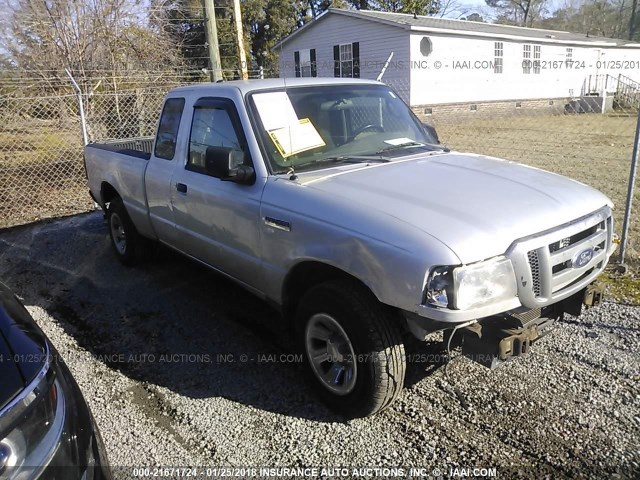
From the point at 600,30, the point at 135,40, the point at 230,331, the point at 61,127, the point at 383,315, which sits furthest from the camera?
the point at 600,30

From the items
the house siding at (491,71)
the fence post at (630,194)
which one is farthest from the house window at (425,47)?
the fence post at (630,194)

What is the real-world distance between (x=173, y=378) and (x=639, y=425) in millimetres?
2936

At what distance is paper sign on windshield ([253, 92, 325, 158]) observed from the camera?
3.56 m

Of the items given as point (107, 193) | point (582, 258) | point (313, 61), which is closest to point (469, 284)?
point (582, 258)

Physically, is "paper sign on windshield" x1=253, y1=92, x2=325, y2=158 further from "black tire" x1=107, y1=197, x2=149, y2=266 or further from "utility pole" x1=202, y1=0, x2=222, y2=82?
"utility pole" x1=202, y1=0, x2=222, y2=82

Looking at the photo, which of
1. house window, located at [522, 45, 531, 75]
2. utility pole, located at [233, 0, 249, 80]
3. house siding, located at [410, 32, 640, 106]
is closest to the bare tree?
house siding, located at [410, 32, 640, 106]

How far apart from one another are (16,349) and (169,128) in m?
3.06

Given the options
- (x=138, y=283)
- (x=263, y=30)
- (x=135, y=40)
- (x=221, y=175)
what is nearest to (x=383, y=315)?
(x=221, y=175)

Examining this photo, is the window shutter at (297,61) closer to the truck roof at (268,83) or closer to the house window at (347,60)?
the house window at (347,60)

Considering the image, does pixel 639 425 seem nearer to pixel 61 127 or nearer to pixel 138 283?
pixel 138 283

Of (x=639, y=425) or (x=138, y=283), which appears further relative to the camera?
(x=138, y=283)

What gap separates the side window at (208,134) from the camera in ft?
12.5

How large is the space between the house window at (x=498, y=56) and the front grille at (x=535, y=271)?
24.2m

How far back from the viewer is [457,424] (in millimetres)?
3012
